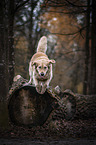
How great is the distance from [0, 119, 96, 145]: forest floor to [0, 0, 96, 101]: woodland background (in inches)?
50.8

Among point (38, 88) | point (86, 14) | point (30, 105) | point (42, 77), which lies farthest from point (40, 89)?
point (86, 14)

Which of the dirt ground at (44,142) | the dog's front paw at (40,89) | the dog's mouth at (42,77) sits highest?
the dog's mouth at (42,77)

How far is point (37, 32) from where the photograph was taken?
1107cm

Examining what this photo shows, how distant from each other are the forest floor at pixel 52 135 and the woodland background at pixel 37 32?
1.29 m

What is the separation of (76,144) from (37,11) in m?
9.35

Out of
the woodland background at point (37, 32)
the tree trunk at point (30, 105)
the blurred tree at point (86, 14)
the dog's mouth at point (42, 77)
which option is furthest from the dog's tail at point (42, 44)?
the tree trunk at point (30, 105)

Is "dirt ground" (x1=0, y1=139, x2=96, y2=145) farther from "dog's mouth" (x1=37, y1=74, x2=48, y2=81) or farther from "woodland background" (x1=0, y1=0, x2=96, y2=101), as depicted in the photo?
"dog's mouth" (x1=37, y1=74, x2=48, y2=81)

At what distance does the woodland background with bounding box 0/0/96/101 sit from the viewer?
5.33 m

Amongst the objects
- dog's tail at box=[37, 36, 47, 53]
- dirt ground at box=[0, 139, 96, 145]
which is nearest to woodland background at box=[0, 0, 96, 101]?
dog's tail at box=[37, 36, 47, 53]

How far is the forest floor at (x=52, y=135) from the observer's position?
12.5ft

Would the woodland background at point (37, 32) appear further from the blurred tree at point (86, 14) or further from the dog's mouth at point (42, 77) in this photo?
the dog's mouth at point (42, 77)

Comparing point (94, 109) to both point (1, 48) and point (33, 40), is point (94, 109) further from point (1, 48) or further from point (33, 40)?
point (33, 40)

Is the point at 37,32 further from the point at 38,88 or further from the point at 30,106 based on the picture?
the point at 30,106

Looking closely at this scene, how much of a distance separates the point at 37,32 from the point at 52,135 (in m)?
8.38
